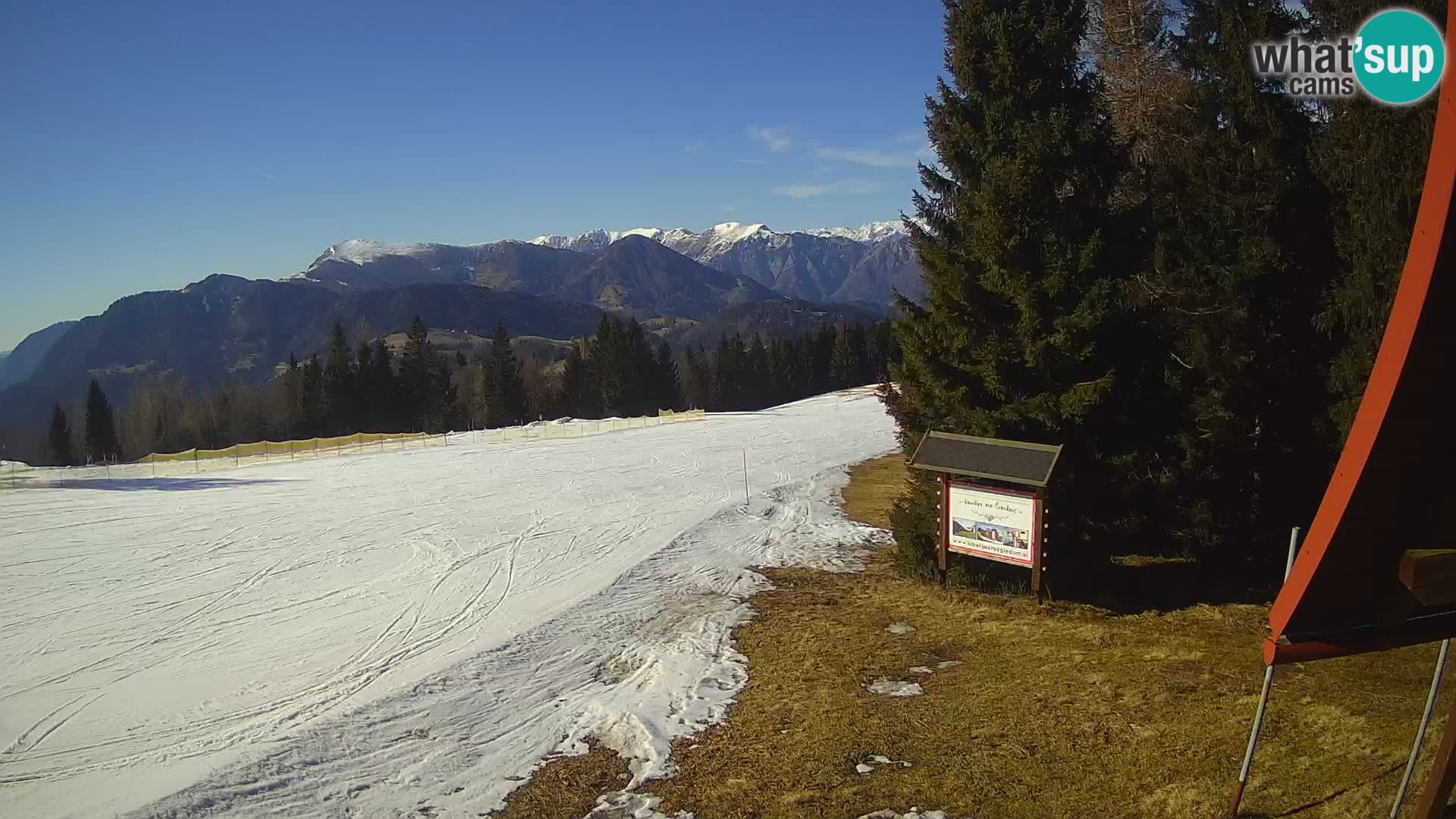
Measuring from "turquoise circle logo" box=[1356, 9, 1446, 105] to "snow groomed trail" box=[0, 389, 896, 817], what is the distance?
441 inches

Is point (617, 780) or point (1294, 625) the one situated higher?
point (1294, 625)

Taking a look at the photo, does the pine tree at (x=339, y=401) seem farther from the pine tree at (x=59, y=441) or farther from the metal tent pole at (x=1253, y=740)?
the metal tent pole at (x=1253, y=740)

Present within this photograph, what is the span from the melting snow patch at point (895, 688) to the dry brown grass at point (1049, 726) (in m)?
0.15

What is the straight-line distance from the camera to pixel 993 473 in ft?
41.8

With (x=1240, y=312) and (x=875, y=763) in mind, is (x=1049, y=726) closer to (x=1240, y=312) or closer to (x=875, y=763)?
(x=875, y=763)

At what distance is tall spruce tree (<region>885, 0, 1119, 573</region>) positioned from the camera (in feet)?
42.8

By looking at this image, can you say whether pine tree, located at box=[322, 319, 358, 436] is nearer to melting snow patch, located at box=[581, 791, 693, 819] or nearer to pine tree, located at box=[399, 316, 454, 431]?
pine tree, located at box=[399, 316, 454, 431]

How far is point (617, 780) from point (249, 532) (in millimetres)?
18728

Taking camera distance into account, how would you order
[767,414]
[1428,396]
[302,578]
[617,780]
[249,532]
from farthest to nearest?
[767,414] < [249,532] < [302,578] < [617,780] < [1428,396]

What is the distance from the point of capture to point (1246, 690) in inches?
368

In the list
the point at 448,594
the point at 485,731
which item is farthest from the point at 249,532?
the point at 485,731

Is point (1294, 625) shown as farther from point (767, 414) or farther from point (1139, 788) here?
point (767, 414)

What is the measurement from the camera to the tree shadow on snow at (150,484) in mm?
33594

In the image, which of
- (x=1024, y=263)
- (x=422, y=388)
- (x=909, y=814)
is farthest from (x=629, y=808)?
(x=422, y=388)
